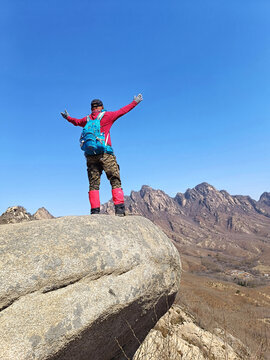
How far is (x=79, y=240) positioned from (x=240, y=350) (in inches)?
335

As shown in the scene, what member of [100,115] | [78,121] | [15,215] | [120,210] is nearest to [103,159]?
[100,115]

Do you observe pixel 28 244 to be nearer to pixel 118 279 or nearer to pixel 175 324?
pixel 118 279

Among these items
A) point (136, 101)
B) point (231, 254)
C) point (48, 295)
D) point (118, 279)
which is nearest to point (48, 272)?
point (48, 295)

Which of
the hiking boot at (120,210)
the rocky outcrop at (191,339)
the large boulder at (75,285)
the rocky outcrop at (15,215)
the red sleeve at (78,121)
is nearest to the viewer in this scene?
the large boulder at (75,285)

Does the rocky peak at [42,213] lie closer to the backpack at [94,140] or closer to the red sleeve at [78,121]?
the red sleeve at [78,121]

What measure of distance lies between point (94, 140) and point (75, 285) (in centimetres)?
339

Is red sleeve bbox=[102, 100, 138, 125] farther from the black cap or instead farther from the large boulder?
the large boulder

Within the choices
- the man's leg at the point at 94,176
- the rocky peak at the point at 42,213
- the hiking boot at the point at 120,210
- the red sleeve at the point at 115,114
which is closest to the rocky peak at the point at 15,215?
the man's leg at the point at 94,176

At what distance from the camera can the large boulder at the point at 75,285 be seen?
3.06 m

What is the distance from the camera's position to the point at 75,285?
3.55 metres

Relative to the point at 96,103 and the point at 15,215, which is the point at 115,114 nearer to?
the point at 96,103

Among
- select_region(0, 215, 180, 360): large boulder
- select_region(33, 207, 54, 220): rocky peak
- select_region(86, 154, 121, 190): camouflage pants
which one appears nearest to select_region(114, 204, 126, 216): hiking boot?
select_region(86, 154, 121, 190): camouflage pants

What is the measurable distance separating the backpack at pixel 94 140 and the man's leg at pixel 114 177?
201 mm

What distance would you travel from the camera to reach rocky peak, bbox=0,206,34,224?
11922mm
